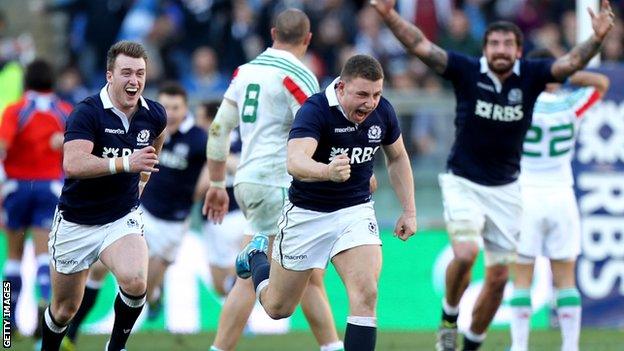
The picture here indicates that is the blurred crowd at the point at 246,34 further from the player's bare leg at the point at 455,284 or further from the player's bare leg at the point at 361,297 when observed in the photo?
the player's bare leg at the point at 361,297

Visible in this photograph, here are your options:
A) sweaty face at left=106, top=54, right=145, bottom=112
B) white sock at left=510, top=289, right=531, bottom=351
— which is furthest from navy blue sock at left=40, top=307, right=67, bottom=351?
white sock at left=510, top=289, right=531, bottom=351

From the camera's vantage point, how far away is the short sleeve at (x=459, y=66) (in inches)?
437

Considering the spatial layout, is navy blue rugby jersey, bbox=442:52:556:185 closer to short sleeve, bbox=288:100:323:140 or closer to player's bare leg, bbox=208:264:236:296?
short sleeve, bbox=288:100:323:140

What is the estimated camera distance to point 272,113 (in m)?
10.2

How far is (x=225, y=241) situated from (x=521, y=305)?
15.0ft

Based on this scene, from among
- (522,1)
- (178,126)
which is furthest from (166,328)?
(522,1)

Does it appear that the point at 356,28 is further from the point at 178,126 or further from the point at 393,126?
the point at 393,126

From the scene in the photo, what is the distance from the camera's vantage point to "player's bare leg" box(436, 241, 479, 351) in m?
10.9

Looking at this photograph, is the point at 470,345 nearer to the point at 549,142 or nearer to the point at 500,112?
the point at 500,112

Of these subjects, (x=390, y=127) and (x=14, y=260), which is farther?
(x=14, y=260)

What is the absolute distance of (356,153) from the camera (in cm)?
898

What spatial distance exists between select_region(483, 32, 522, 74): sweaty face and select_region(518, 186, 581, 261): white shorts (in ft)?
5.16

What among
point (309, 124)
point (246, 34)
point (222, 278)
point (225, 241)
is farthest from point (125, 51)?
point (246, 34)

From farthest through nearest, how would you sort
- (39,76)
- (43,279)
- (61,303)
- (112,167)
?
1. (43,279)
2. (39,76)
3. (61,303)
4. (112,167)
